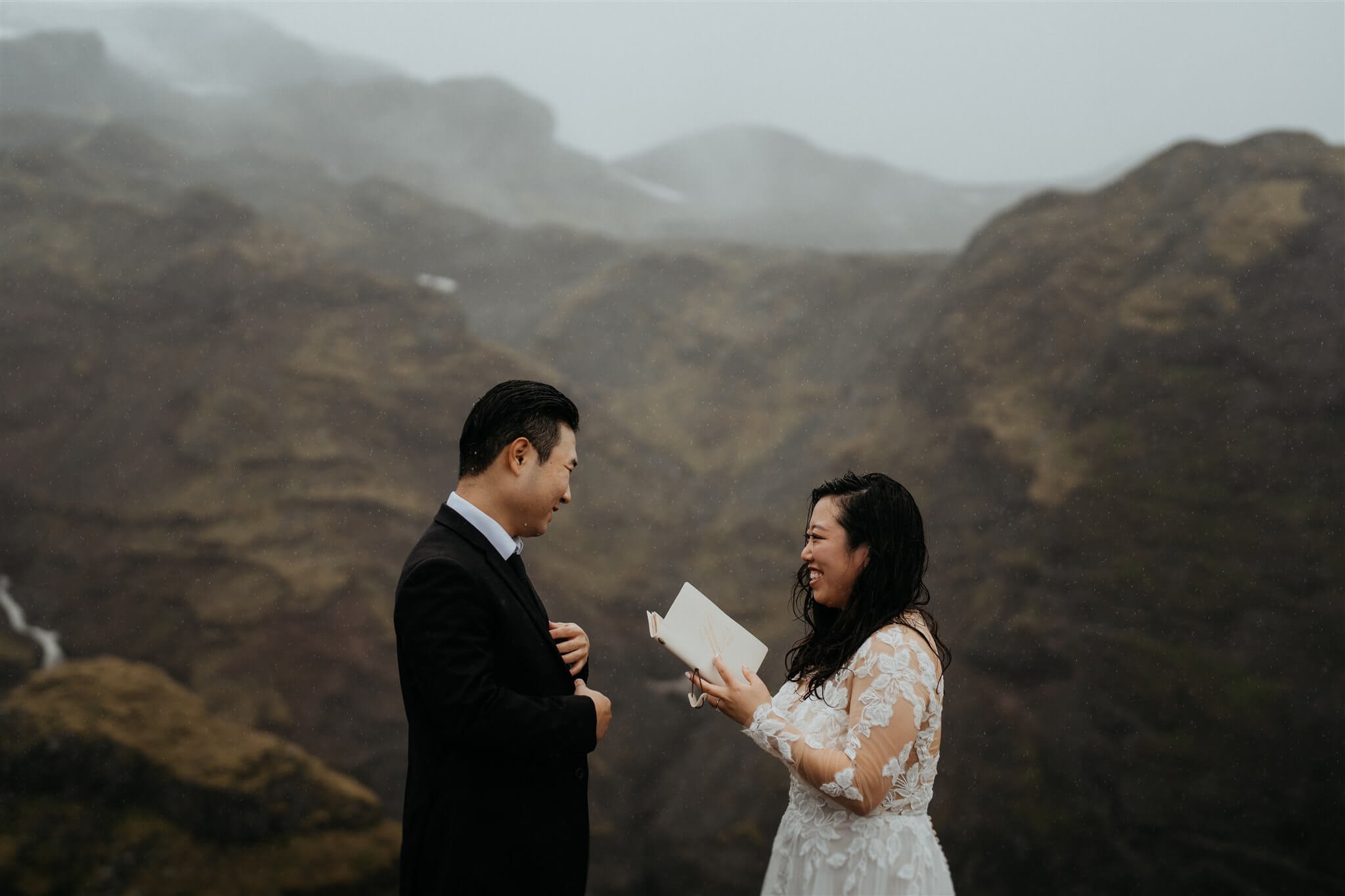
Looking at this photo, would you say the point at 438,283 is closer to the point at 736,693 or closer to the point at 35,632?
the point at 35,632

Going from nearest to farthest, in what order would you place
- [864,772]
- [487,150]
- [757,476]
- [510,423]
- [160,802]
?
[864,772], [510,423], [160,802], [757,476], [487,150]

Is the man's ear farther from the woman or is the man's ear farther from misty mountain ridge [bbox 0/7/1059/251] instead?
misty mountain ridge [bbox 0/7/1059/251]

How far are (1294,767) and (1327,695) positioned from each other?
0.50m

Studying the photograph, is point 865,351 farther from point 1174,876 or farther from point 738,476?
point 1174,876

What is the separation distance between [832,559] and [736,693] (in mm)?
458

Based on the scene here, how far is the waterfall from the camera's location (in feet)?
19.4

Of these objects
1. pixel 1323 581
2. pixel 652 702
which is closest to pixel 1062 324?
pixel 1323 581

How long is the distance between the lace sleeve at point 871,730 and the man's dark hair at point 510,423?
2.97 ft

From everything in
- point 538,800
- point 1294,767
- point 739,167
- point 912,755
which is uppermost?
point 739,167

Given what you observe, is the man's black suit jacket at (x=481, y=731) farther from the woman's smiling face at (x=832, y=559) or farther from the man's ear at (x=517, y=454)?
the woman's smiling face at (x=832, y=559)

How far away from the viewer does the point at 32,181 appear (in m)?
7.32

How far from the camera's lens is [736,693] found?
226cm

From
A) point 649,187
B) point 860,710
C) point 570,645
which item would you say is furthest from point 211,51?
point 860,710

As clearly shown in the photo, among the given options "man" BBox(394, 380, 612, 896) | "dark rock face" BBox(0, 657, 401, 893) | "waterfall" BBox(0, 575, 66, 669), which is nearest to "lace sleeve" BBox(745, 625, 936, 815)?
"man" BBox(394, 380, 612, 896)
